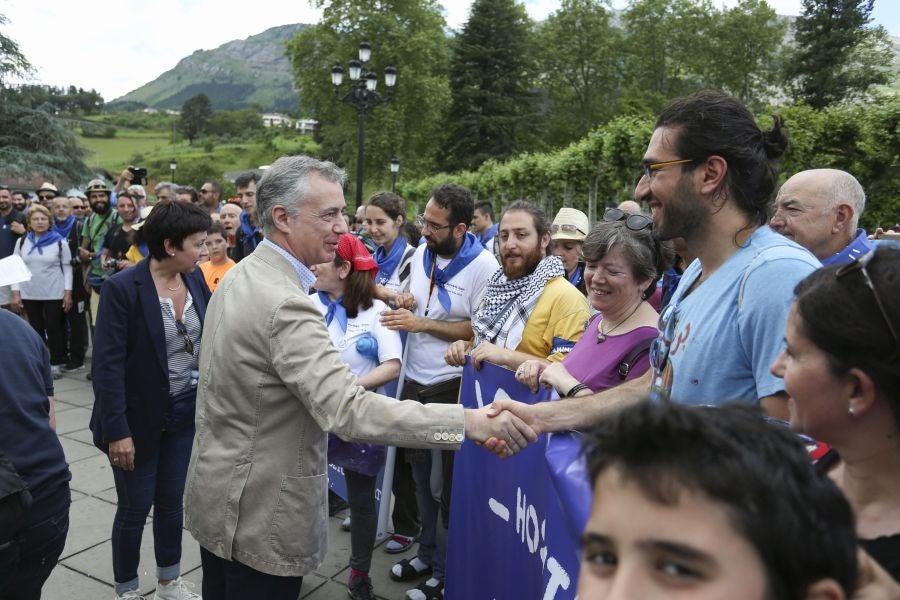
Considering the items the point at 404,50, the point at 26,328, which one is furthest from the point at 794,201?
the point at 404,50

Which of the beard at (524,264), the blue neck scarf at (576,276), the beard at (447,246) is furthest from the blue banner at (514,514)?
the blue neck scarf at (576,276)

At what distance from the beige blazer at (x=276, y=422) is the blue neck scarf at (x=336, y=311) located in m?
1.44

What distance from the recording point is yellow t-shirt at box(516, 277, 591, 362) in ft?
10.8

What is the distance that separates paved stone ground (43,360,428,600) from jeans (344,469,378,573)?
0.30 metres

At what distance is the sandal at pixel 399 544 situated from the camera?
14.4ft

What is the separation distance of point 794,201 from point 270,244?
319cm

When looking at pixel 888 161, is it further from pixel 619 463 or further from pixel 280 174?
pixel 619 463

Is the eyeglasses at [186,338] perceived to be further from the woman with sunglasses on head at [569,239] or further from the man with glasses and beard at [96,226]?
the man with glasses and beard at [96,226]

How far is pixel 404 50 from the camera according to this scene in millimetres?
39062

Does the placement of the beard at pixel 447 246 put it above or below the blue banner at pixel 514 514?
above

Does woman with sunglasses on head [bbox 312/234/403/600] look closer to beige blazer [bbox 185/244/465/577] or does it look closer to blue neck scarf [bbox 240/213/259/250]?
beige blazer [bbox 185/244/465/577]

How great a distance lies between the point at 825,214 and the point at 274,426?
11.3ft

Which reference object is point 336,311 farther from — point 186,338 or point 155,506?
point 155,506

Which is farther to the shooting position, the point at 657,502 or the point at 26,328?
the point at 26,328
